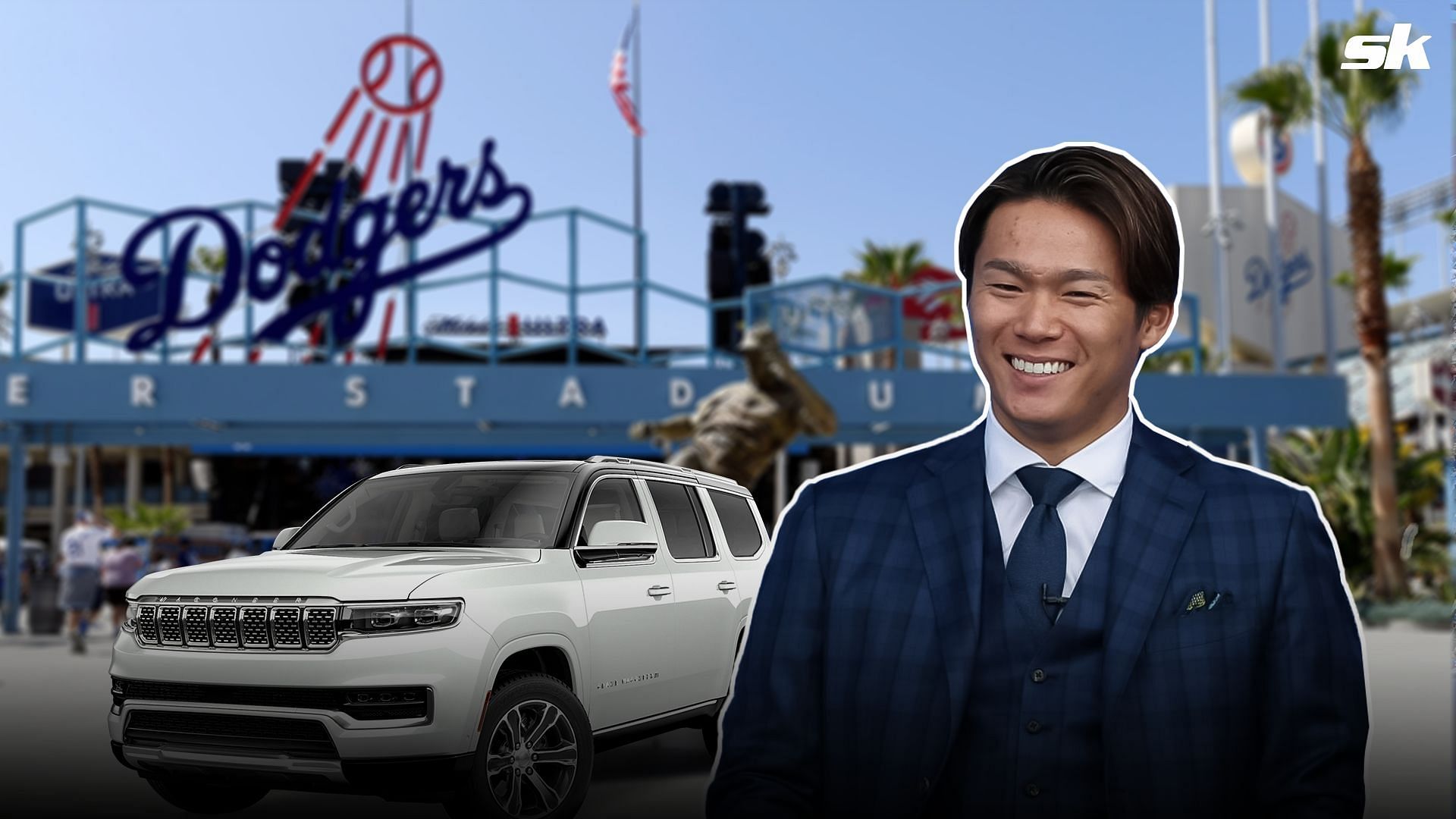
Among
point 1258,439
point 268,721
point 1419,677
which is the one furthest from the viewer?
point 1258,439

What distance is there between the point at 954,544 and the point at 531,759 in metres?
3.96

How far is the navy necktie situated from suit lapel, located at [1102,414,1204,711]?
86mm

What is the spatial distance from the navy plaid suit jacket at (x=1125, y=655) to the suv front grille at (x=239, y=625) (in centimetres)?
352

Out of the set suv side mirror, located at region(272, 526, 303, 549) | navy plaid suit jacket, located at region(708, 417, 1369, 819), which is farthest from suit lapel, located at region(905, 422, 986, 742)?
suv side mirror, located at region(272, 526, 303, 549)

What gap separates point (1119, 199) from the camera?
200 centimetres

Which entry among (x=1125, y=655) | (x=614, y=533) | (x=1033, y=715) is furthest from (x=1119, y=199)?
(x=614, y=533)

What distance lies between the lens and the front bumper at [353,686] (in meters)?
5.08

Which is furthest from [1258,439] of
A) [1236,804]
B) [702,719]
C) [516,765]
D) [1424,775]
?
[1236,804]

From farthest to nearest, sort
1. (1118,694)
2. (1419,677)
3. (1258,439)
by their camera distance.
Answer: (1258,439) → (1419,677) → (1118,694)

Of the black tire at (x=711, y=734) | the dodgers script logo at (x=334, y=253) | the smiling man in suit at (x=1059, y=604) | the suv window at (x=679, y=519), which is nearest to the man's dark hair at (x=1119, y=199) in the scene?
the smiling man in suit at (x=1059, y=604)

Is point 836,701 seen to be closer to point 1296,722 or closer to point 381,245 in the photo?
point 1296,722

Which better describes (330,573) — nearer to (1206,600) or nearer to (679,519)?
(679,519)

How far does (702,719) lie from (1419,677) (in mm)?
9216

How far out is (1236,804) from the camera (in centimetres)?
201
